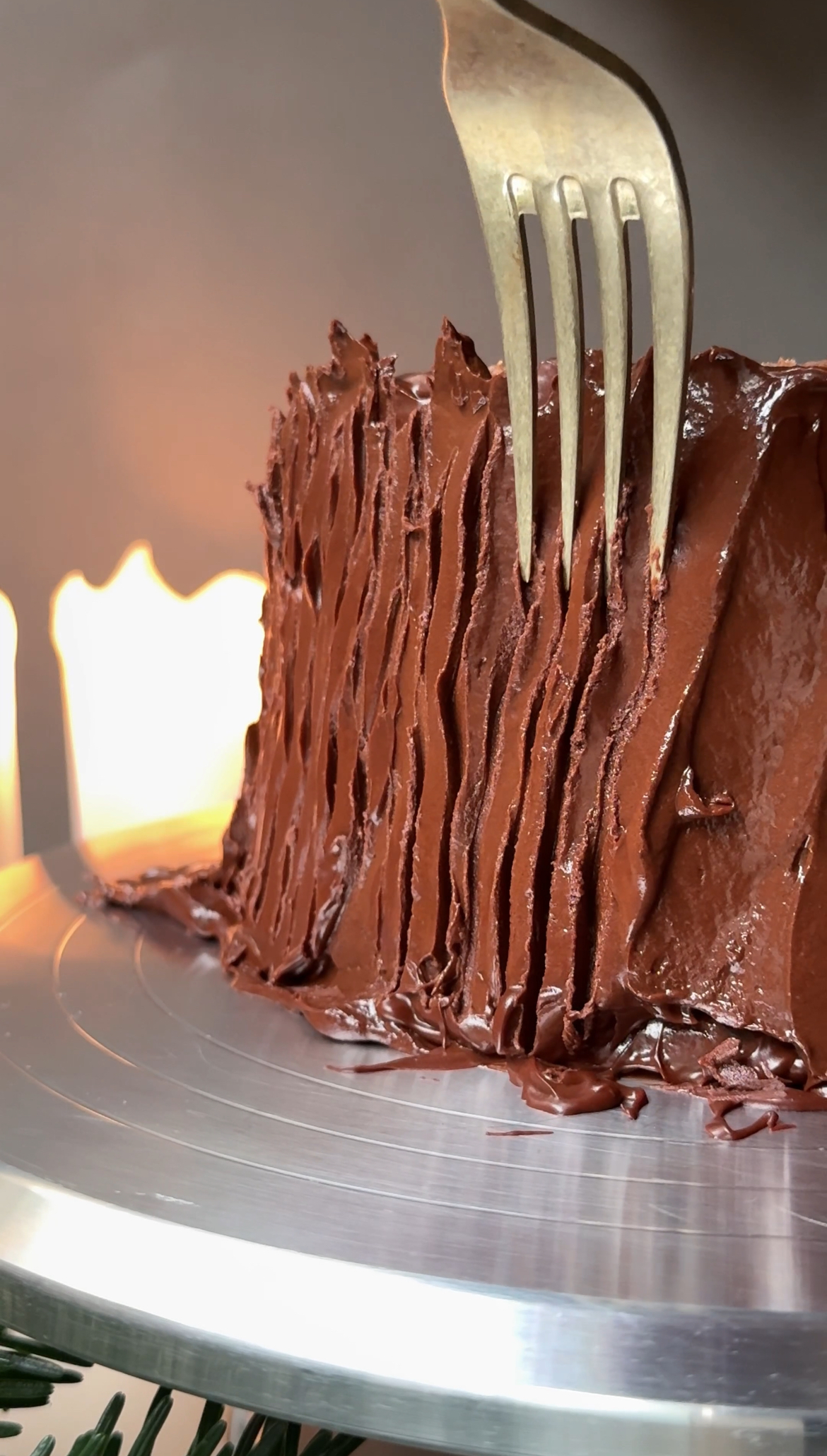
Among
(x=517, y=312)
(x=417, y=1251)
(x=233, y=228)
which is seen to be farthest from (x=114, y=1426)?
(x=233, y=228)

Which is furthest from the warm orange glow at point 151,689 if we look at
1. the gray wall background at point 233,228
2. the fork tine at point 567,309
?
the fork tine at point 567,309

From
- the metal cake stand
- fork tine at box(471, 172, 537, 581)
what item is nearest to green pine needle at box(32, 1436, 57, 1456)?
the metal cake stand

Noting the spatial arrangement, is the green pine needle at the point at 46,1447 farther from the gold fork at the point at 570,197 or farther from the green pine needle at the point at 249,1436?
the gold fork at the point at 570,197

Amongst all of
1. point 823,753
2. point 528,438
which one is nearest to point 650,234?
point 528,438

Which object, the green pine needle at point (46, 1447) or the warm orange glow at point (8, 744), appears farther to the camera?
→ the warm orange glow at point (8, 744)

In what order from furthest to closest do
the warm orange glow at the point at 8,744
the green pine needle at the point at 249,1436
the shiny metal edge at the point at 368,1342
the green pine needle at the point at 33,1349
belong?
1. the warm orange glow at the point at 8,744
2. the green pine needle at the point at 249,1436
3. the green pine needle at the point at 33,1349
4. the shiny metal edge at the point at 368,1342

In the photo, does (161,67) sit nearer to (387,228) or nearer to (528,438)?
(387,228)

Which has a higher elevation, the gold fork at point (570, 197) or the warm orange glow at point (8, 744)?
the gold fork at point (570, 197)

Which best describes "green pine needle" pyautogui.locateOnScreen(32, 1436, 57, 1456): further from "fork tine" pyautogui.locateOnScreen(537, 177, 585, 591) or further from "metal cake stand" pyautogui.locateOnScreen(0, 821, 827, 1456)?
"fork tine" pyautogui.locateOnScreen(537, 177, 585, 591)

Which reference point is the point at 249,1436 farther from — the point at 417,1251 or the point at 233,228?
the point at 233,228
